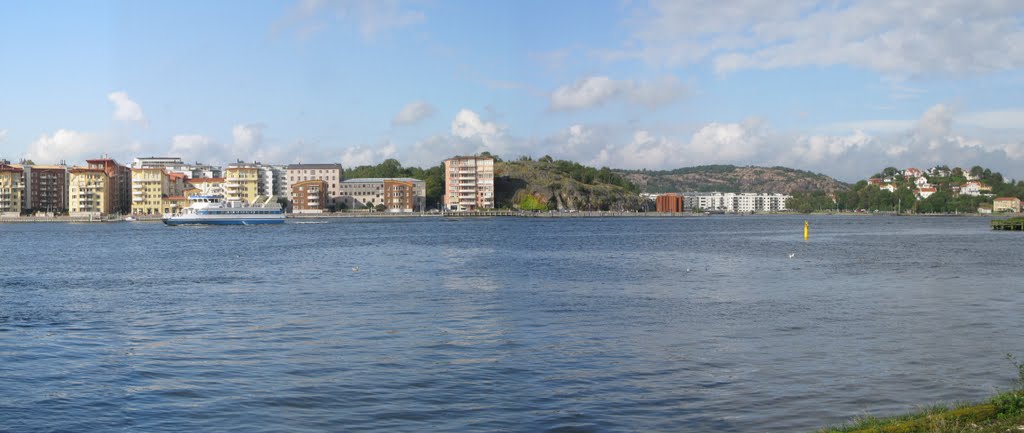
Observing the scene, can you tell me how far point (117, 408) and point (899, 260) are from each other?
139 feet

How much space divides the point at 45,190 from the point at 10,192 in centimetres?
938

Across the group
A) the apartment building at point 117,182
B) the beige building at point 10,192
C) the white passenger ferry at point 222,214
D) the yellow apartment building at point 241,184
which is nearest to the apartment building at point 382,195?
the yellow apartment building at point 241,184

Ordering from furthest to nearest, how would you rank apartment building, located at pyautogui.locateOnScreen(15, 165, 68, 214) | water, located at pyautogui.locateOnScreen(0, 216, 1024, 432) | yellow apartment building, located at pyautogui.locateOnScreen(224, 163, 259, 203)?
yellow apartment building, located at pyautogui.locateOnScreen(224, 163, 259, 203) → apartment building, located at pyautogui.locateOnScreen(15, 165, 68, 214) → water, located at pyautogui.locateOnScreen(0, 216, 1024, 432)

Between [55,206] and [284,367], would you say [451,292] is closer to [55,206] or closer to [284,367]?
[284,367]

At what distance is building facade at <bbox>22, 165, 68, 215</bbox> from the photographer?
Result: 167000 mm

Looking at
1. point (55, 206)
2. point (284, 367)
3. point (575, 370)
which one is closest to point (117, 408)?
point (284, 367)

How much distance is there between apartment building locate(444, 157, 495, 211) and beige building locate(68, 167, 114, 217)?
6608cm

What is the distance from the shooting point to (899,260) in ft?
153

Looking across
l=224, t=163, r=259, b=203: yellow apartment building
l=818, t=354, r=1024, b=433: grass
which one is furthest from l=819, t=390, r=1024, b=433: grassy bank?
l=224, t=163, r=259, b=203: yellow apartment building

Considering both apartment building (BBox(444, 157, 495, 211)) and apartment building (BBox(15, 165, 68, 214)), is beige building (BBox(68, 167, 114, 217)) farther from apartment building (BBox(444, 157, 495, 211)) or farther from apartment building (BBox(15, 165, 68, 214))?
apartment building (BBox(444, 157, 495, 211))

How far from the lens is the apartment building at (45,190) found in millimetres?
166875

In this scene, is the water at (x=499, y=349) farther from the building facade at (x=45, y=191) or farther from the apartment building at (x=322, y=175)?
the apartment building at (x=322, y=175)

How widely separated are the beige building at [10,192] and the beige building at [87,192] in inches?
400

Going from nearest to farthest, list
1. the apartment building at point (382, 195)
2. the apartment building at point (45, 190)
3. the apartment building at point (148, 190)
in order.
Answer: the apartment building at point (148, 190)
the apartment building at point (45, 190)
the apartment building at point (382, 195)
